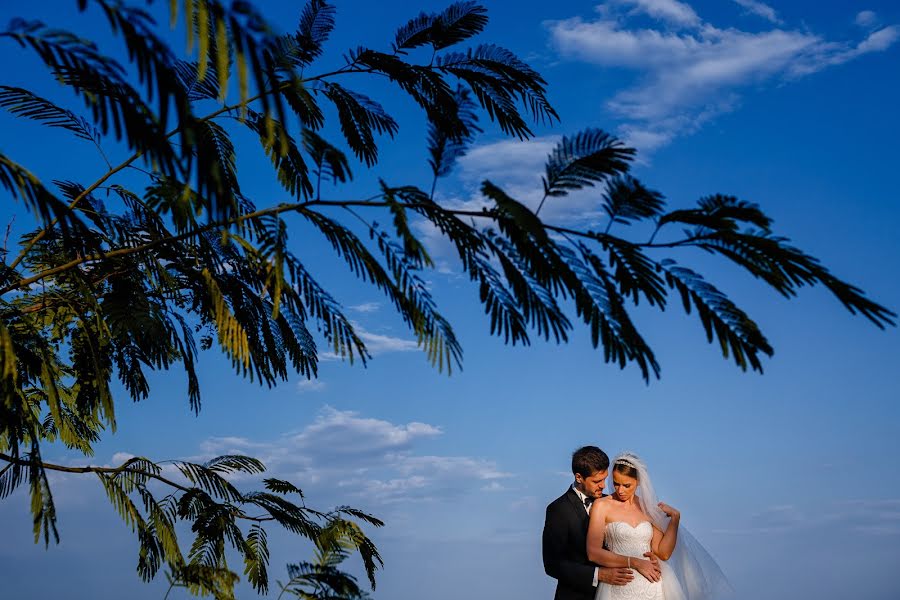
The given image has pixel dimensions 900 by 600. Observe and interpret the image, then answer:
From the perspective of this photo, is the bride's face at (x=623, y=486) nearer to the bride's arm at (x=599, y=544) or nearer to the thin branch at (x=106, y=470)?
the bride's arm at (x=599, y=544)

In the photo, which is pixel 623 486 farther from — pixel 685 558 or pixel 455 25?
pixel 455 25

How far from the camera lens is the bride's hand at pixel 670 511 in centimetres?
671

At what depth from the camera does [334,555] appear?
11.6ft

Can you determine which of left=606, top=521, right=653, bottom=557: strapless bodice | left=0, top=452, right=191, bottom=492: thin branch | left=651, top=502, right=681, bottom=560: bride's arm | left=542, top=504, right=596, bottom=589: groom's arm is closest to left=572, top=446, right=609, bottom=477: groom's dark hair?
left=542, top=504, right=596, bottom=589: groom's arm

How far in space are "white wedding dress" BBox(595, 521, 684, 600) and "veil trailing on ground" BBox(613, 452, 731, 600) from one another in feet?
0.19

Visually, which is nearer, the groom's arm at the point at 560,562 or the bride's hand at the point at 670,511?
the groom's arm at the point at 560,562

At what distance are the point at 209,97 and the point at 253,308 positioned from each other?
49.6 inches

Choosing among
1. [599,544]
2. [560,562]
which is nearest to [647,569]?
[599,544]

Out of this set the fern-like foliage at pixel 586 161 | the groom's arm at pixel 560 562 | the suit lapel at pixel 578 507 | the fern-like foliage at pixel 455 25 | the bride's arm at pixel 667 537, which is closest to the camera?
the fern-like foliage at pixel 586 161

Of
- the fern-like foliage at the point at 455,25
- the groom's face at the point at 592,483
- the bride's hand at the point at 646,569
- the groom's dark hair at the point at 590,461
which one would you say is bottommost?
the bride's hand at the point at 646,569

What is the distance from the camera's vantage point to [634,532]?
21.5 feet

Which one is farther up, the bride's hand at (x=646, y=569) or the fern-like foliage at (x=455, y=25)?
the fern-like foliage at (x=455, y=25)

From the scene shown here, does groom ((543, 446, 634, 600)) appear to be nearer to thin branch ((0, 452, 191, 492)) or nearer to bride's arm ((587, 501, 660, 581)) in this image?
bride's arm ((587, 501, 660, 581))

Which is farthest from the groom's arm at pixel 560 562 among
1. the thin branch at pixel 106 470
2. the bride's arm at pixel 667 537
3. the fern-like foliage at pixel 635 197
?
the fern-like foliage at pixel 635 197
